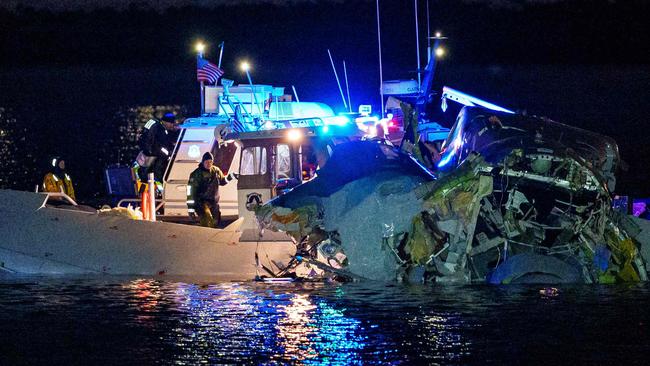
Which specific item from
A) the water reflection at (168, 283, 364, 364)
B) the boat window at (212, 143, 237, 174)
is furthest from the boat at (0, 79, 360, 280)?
the water reflection at (168, 283, 364, 364)

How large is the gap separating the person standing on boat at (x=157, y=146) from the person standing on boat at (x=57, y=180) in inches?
65.4

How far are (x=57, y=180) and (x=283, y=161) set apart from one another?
230 inches

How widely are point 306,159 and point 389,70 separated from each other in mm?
95591

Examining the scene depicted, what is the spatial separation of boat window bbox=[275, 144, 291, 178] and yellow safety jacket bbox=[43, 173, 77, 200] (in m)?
5.45

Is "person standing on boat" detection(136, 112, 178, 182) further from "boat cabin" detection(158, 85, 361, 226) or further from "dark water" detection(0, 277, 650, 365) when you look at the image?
"dark water" detection(0, 277, 650, 365)

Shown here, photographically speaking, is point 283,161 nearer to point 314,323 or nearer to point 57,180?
point 314,323

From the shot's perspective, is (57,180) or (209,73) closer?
(57,180)

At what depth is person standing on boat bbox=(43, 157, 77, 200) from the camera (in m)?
24.1

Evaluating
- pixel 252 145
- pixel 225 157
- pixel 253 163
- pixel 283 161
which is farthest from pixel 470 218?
pixel 225 157

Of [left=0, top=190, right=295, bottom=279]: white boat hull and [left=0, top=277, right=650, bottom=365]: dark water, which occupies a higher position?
[left=0, top=190, right=295, bottom=279]: white boat hull

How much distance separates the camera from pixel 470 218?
680 inches

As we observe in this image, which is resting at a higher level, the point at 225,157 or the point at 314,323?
the point at 225,157

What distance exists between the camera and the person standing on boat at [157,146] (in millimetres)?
23875

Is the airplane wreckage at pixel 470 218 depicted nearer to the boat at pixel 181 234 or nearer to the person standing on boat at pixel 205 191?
the boat at pixel 181 234
